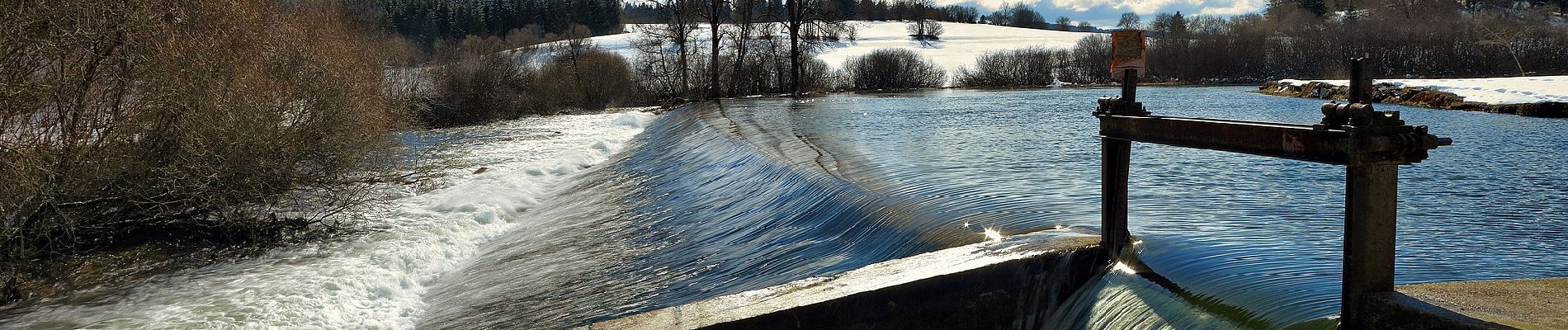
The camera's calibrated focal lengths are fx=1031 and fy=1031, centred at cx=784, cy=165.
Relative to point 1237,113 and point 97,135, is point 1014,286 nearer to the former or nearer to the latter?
point 97,135

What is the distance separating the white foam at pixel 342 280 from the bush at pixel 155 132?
0.80 m

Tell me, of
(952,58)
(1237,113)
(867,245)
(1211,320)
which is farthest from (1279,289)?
(952,58)

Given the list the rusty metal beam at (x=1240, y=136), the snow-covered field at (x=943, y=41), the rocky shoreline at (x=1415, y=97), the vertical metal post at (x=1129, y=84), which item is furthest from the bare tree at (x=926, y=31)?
the rusty metal beam at (x=1240, y=136)

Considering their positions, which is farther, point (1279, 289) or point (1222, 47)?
point (1222, 47)

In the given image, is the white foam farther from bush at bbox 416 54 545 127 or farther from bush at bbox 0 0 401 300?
bush at bbox 416 54 545 127

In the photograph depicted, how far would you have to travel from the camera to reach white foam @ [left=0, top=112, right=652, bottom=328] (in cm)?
790

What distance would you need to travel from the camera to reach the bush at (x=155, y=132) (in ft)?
28.0

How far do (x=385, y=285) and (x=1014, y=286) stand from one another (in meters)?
5.62

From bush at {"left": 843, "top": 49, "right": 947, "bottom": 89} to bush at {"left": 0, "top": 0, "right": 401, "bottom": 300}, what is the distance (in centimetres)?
3128

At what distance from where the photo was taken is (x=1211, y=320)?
5.07 meters

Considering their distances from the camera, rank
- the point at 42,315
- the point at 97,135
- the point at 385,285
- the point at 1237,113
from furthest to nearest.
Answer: the point at 1237,113
the point at 97,135
the point at 385,285
the point at 42,315

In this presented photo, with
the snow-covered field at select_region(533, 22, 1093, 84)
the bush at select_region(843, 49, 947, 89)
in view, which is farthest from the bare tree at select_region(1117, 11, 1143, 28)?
the bush at select_region(843, 49, 947, 89)

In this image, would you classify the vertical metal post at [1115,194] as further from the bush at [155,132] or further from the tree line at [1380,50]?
the tree line at [1380,50]

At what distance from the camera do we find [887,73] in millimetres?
43781
